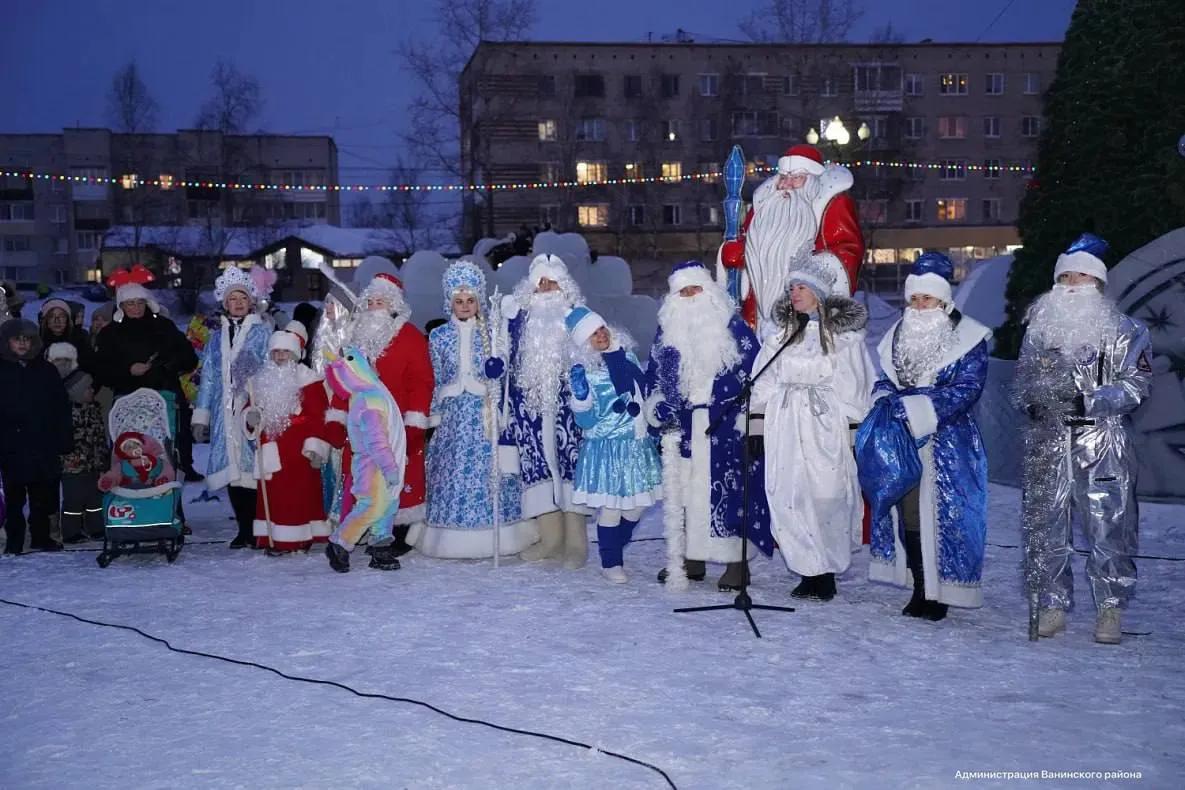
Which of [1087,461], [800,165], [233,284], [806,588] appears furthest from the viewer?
[233,284]

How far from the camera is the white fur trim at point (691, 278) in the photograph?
23.9ft

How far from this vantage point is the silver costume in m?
5.90

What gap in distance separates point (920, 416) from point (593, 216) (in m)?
35.0

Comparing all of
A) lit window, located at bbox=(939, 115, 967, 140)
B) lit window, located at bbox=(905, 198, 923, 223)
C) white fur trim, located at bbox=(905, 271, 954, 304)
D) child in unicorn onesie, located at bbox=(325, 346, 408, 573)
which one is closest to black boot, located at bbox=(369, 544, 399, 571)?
child in unicorn onesie, located at bbox=(325, 346, 408, 573)

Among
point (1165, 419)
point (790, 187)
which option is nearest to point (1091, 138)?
point (1165, 419)

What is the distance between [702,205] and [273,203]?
21.5 meters

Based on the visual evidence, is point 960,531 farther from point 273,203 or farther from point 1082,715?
point 273,203

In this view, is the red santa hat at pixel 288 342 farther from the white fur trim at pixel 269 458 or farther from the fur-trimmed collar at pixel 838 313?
the fur-trimmed collar at pixel 838 313

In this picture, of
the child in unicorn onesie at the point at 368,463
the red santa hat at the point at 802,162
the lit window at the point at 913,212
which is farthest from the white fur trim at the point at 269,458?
the lit window at the point at 913,212

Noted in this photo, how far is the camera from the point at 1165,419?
980 centimetres

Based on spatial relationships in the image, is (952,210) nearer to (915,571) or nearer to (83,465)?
(83,465)

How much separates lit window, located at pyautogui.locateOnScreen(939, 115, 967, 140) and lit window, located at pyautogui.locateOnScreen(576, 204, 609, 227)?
45.9ft

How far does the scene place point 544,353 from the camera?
26.0 ft

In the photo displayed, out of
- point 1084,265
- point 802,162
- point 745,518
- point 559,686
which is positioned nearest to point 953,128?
point 802,162
